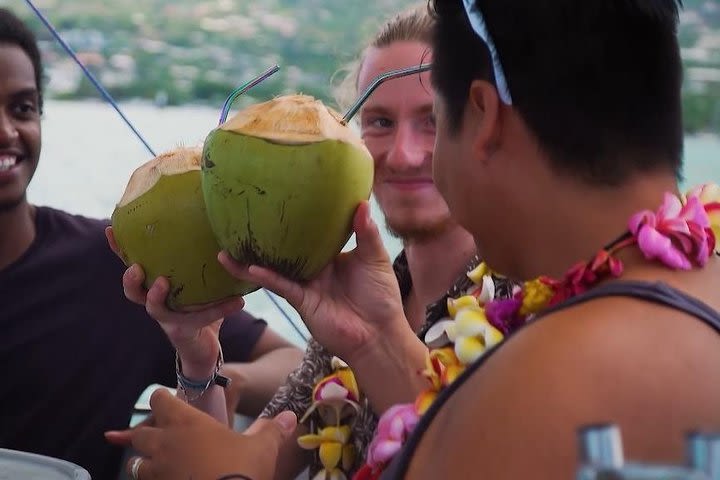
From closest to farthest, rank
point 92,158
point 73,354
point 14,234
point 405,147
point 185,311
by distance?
point 185,311, point 405,147, point 73,354, point 14,234, point 92,158

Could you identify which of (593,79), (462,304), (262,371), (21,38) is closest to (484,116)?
(593,79)

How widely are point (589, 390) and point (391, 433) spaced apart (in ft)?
1.40

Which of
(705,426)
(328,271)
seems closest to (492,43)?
(705,426)

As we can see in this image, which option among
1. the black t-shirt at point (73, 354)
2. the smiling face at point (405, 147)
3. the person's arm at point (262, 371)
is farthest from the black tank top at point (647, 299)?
the black t-shirt at point (73, 354)

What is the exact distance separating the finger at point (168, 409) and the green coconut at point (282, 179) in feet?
0.56

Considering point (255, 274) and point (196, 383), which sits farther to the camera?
point (196, 383)

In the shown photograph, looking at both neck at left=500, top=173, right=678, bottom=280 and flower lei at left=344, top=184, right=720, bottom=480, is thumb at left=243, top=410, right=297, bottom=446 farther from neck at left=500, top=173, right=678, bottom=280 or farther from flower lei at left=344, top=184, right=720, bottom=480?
neck at left=500, top=173, right=678, bottom=280

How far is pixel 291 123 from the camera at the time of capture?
3.51 ft

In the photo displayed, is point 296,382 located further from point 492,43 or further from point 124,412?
point 492,43

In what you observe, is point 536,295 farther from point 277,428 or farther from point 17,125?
point 17,125

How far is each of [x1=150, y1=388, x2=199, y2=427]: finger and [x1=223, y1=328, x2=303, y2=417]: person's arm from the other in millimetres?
685

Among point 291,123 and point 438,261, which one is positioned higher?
point 291,123

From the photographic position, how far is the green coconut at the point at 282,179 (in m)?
1.05

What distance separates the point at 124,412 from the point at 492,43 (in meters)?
1.25
